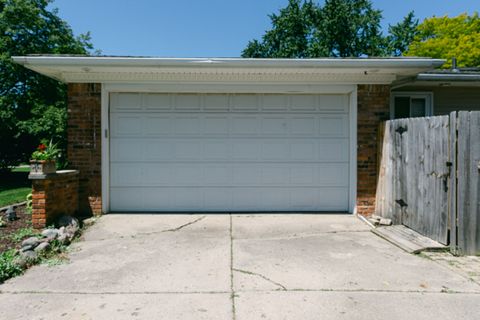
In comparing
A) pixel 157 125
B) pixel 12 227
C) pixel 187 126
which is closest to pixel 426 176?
pixel 187 126

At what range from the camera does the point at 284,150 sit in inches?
268

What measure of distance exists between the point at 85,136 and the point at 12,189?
6.72 meters

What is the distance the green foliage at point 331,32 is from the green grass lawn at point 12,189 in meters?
19.2

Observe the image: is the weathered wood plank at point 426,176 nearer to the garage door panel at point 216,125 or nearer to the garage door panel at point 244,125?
the garage door panel at point 244,125

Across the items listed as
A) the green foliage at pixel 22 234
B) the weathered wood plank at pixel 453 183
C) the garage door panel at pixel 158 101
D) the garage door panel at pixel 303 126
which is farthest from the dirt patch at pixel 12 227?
the weathered wood plank at pixel 453 183

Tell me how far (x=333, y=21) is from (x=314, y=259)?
24.6m

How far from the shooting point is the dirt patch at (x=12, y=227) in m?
4.90

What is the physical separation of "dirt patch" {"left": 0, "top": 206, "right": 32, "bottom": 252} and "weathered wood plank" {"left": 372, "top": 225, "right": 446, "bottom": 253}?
552 centimetres

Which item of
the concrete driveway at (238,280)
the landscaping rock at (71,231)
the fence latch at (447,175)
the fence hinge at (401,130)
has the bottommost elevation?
the concrete driveway at (238,280)

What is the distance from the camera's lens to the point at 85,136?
6500 mm

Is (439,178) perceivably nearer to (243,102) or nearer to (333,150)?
(333,150)

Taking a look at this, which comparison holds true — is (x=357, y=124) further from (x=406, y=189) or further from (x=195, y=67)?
(x=195, y=67)

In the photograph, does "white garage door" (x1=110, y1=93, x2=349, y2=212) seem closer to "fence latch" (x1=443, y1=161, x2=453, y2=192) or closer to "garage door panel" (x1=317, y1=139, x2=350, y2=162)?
"garage door panel" (x1=317, y1=139, x2=350, y2=162)

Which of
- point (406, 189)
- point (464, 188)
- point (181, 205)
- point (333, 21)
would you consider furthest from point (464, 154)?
point (333, 21)
